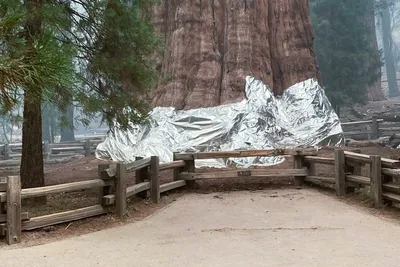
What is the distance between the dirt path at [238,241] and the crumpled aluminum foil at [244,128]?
5103 millimetres

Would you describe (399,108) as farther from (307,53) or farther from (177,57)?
(177,57)

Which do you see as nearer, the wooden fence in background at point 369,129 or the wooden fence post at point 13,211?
the wooden fence post at point 13,211

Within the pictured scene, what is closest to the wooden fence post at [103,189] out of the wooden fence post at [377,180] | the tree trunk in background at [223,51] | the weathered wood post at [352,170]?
the wooden fence post at [377,180]

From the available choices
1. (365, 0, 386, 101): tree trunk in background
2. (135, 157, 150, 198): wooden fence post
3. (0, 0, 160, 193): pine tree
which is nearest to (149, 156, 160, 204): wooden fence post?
(135, 157, 150, 198): wooden fence post

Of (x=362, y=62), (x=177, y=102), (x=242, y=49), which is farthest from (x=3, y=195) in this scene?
(x=362, y=62)

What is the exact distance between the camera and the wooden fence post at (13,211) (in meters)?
5.74

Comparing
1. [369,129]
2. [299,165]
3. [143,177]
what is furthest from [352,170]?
[369,129]

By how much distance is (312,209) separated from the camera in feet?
26.0

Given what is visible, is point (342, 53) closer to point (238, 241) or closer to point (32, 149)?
point (32, 149)

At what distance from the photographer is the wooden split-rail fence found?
5.80m

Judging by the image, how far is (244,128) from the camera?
1359cm

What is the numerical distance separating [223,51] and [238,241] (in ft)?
32.8

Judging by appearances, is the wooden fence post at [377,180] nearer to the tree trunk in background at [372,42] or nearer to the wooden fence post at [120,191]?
the wooden fence post at [120,191]

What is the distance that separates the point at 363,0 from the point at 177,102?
71.6 feet
